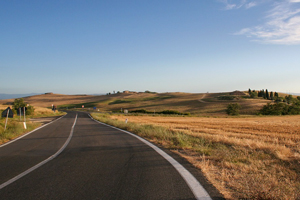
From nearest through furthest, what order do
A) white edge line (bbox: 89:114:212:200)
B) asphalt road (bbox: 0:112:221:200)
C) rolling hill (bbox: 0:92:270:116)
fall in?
white edge line (bbox: 89:114:212:200) → asphalt road (bbox: 0:112:221:200) → rolling hill (bbox: 0:92:270:116)

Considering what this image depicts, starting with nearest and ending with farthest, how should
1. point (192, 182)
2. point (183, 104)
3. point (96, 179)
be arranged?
point (192, 182)
point (96, 179)
point (183, 104)

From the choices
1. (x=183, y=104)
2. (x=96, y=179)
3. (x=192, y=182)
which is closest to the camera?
(x=192, y=182)

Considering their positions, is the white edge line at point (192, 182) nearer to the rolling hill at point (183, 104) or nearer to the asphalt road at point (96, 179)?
the asphalt road at point (96, 179)

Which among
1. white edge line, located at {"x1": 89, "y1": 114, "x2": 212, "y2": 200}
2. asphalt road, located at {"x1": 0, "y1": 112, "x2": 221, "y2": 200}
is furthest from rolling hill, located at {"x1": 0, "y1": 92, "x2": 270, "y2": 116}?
white edge line, located at {"x1": 89, "y1": 114, "x2": 212, "y2": 200}

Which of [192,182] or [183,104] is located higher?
[192,182]

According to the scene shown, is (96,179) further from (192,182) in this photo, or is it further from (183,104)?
(183,104)

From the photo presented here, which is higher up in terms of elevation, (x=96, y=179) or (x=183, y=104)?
(x=96, y=179)

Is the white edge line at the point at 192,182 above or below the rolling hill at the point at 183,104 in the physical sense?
above

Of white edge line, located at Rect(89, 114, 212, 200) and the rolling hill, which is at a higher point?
white edge line, located at Rect(89, 114, 212, 200)

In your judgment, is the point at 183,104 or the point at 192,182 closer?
the point at 192,182

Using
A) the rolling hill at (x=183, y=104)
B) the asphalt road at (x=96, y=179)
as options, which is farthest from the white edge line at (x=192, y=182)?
the rolling hill at (x=183, y=104)

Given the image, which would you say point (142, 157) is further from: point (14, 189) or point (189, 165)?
point (14, 189)

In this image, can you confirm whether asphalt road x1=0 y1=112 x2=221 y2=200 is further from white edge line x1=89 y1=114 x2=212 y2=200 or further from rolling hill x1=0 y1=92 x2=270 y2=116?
rolling hill x1=0 y1=92 x2=270 y2=116

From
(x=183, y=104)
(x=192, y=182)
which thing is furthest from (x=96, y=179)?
(x=183, y=104)
